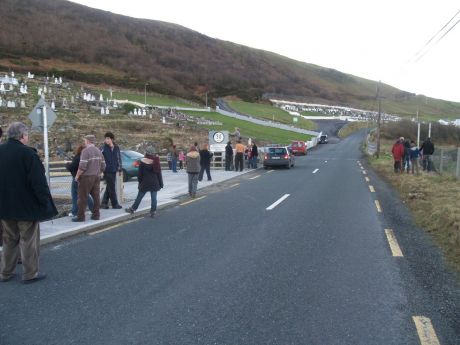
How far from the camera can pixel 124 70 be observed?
119125mm

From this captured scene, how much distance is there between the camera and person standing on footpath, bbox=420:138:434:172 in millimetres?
22734

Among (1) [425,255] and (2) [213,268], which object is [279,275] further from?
(1) [425,255]

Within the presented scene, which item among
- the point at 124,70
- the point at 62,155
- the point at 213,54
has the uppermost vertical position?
the point at 213,54

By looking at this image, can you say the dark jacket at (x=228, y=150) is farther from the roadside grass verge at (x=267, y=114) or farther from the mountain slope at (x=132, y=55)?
the roadside grass verge at (x=267, y=114)

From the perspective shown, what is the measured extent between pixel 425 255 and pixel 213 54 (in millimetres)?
170415

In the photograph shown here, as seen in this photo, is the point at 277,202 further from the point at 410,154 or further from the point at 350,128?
the point at 350,128

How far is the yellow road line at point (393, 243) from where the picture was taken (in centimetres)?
768

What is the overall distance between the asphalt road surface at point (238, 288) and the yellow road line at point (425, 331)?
3 centimetres

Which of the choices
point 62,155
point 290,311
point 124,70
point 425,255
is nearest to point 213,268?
point 290,311

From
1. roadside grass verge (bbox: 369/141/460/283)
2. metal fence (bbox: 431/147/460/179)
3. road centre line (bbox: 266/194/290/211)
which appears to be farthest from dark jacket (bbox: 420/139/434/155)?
road centre line (bbox: 266/194/290/211)

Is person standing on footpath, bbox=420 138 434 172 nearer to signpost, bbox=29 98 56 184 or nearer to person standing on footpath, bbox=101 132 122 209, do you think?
person standing on footpath, bbox=101 132 122 209

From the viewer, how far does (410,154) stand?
2241 centimetres

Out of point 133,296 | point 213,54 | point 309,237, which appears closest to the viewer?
point 133,296

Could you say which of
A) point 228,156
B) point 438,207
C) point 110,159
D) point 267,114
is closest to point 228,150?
point 228,156
